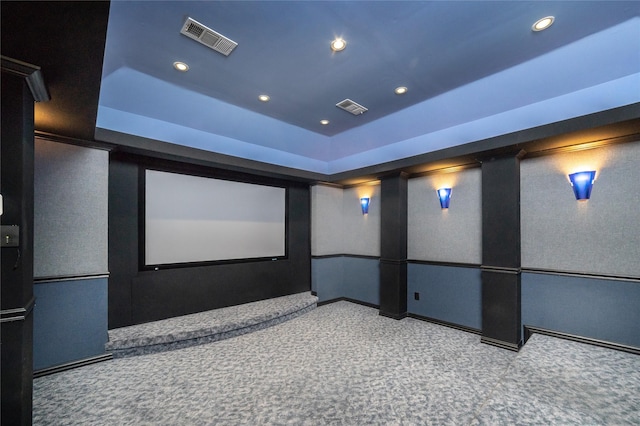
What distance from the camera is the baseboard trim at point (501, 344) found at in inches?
137

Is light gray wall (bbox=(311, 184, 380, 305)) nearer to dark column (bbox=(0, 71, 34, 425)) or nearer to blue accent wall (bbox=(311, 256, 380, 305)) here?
blue accent wall (bbox=(311, 256, 380, 305))

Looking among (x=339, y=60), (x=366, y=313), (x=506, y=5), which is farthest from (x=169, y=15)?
(x=366, y=313)

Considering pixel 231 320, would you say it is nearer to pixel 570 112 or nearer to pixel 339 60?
pixel 339 60

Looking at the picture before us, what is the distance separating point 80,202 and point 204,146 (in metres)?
1.71

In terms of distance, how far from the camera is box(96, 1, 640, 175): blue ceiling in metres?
2.20

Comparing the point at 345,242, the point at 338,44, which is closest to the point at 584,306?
the point at 345,242

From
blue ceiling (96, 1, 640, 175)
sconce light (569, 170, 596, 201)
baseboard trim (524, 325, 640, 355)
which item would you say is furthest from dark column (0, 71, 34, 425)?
sconce light (569, 170, 596, 201)

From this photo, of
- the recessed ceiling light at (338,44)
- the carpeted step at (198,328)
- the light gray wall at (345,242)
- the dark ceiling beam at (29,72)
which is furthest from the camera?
the light gray wall at (345,242)

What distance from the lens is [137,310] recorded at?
3.86 m

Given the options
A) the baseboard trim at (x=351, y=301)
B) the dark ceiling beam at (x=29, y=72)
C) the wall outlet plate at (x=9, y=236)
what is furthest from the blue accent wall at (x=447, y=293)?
the dark ceiling beam at (x=29, y=72)

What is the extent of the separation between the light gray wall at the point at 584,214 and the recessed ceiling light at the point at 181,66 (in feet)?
13.9

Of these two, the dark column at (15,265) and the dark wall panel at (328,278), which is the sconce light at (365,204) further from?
the dark column at (15,265)

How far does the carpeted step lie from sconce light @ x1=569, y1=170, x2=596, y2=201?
13.7 ft

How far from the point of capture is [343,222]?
20.4 feet
